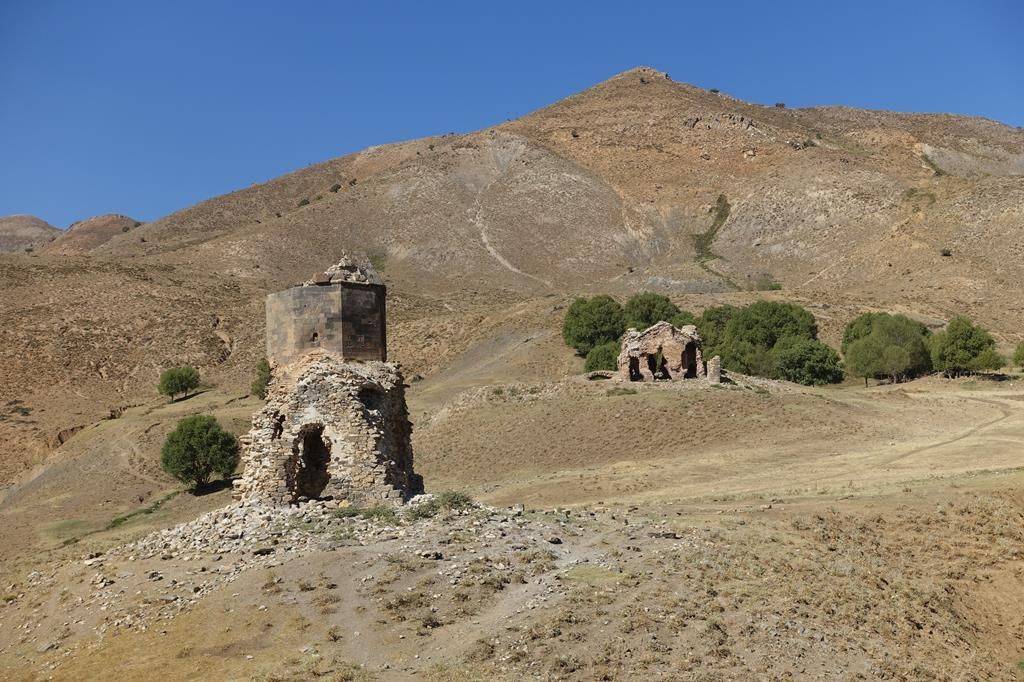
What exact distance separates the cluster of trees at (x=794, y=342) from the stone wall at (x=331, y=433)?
117 feet

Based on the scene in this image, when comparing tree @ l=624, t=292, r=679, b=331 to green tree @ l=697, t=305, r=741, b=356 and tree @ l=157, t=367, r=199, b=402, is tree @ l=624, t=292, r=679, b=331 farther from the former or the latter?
tree @ l=157, t=367, r=199, b=402

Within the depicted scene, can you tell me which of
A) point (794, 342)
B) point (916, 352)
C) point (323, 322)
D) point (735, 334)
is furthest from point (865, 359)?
point (323, 322)

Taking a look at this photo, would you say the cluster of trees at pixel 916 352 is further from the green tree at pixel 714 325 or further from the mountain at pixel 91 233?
the mountain at pixel 91 233

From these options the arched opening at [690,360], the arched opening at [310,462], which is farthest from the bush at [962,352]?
the arched opening at [310,462]

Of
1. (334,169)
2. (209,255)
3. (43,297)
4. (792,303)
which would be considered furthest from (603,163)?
(43,297)

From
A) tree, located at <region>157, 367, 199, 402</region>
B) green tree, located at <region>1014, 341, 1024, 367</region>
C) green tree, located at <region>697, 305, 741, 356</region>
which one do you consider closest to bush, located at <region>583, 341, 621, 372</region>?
green tree, located at <region>697, 305, 741, 356</region>

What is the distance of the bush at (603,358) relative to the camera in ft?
174

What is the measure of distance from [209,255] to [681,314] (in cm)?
6055

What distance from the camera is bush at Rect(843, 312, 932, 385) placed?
2243 inches

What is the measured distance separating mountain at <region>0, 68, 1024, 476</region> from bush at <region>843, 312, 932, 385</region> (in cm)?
805

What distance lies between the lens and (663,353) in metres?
47.4

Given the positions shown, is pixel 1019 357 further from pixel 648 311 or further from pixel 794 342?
pixel 648 311

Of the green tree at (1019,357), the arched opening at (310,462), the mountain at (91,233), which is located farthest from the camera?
the mountain at (91,233)

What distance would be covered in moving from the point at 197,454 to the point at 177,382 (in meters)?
21.7
